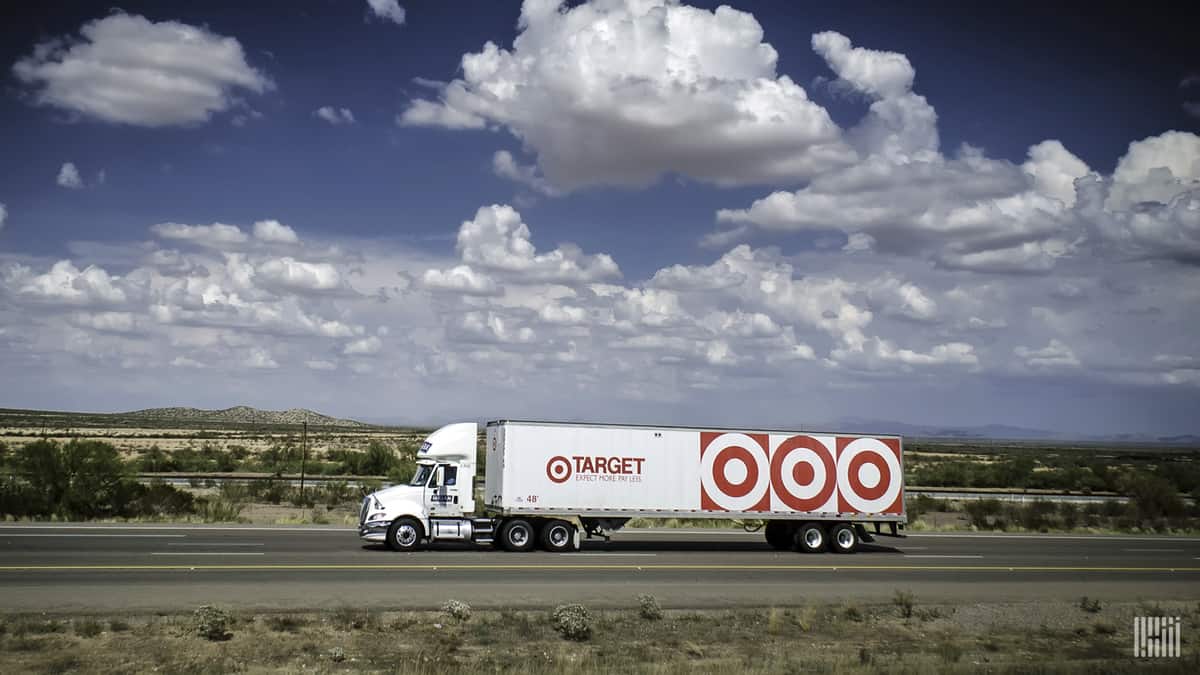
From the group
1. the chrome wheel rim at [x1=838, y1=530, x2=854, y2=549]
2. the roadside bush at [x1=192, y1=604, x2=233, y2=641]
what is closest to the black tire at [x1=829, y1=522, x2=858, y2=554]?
the chrome wheel rim at [x1=838, y1=530, x2=854, y2=549]

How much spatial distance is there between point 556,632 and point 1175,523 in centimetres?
4014

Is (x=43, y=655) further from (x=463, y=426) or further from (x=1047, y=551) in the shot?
(x=1047, y=551)

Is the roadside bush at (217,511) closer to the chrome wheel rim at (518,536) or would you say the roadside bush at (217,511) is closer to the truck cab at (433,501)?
the truck cab at (433,501)

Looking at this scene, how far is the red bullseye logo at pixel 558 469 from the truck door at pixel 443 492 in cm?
264

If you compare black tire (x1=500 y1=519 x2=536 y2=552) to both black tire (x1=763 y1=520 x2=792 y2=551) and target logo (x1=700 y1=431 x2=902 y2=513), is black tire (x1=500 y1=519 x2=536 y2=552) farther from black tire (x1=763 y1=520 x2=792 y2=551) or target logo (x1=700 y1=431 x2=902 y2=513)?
black tire (x1=763 y1=520 x2=792 y2=551)

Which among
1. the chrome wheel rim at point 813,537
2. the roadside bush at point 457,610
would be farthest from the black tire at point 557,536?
the roadside bush at point 457,610

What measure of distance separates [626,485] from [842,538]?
6.90 m

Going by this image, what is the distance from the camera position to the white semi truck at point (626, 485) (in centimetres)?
2638

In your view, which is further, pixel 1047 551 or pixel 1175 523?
pixel 1175 523

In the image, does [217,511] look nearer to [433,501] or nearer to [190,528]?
[190,528]

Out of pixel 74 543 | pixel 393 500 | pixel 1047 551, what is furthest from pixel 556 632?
pixel 1047 551

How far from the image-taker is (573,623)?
50.8ft

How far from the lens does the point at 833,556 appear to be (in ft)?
91.2

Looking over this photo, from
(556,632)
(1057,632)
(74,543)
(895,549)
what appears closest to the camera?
(556,632)
